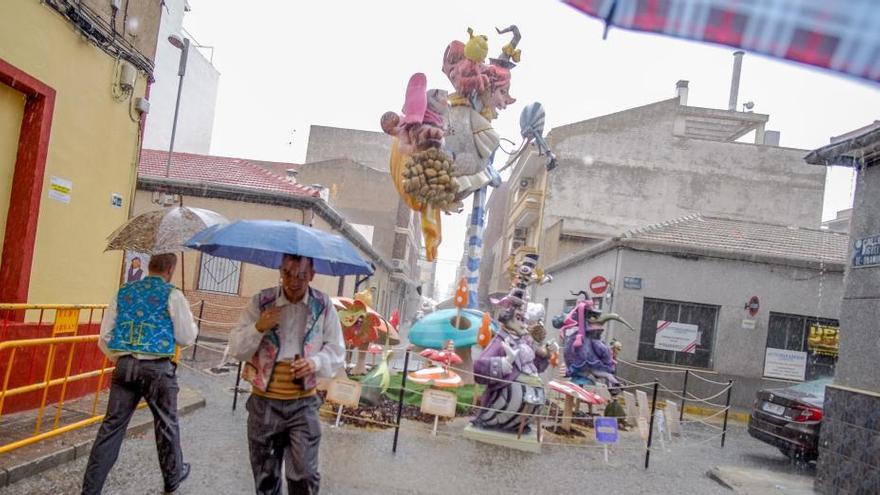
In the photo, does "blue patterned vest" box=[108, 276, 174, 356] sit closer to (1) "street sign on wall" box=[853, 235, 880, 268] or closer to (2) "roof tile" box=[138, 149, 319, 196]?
(1) "street sign on wall" box=[853, 235, 880, 268]

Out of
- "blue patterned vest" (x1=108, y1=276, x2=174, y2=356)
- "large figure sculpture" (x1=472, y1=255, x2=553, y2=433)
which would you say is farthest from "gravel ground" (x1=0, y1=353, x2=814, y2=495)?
"blue patterned vest" (x1=108, y1=276, x2=174, y2=356)

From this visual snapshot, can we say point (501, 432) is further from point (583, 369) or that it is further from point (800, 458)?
point (800, 458)

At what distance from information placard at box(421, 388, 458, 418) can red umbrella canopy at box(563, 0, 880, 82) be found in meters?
7.21

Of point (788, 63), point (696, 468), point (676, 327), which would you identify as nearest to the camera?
point (788, 63)

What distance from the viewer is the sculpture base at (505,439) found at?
8.30 m

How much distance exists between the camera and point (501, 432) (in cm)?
846

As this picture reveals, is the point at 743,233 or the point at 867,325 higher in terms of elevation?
the point at 743,233

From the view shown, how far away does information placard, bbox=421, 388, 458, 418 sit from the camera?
8.33 meters

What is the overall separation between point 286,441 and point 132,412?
4.21 feet

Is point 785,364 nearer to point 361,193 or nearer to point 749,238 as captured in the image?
point 749,238

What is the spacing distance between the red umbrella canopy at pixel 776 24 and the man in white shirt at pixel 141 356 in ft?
12.5

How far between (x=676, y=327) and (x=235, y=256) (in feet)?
45.3

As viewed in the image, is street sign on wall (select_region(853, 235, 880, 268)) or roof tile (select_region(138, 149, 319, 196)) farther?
roof tile (select_region(138, 149, 319, 196))

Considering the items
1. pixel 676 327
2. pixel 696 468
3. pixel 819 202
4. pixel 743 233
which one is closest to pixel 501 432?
pixel 696 468
